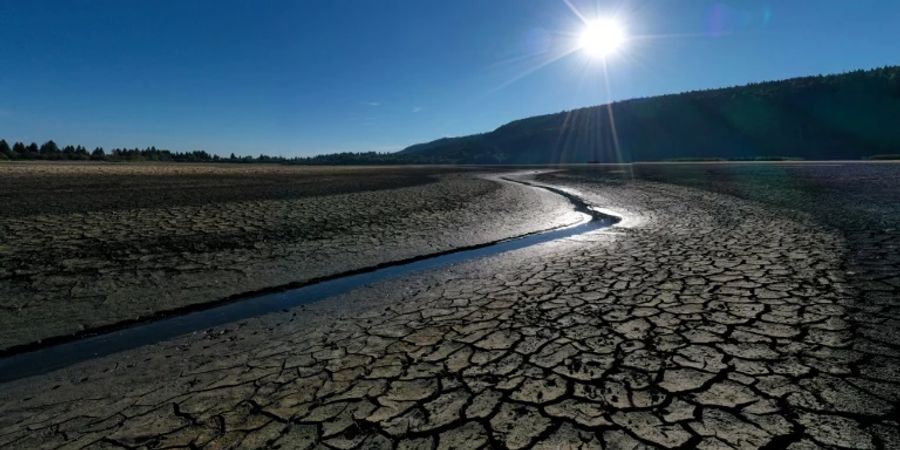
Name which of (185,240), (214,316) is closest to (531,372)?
(214,316)

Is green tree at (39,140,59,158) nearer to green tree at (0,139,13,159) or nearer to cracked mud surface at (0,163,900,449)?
green tree at (0,139,13,159)

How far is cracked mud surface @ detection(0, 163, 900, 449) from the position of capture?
235 cm

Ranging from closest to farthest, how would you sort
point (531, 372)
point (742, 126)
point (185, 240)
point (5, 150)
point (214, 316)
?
point (531, 372) → point (214, 316) → point (185, 240) → point (5, 150) → point (742, 126)

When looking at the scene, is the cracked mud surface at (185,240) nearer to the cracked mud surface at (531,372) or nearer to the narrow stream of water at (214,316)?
the narrow stream of water at (214,316)

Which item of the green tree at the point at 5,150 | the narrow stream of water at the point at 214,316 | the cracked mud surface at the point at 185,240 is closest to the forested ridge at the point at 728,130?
the green tree at the point at 5,150

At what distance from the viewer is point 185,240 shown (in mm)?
7801

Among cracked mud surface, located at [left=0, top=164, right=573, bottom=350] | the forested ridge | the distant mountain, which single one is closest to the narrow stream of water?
cracked mud surface, located at [left=0, top=164, right=573, bottom=350]

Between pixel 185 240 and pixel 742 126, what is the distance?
9378 centimetres

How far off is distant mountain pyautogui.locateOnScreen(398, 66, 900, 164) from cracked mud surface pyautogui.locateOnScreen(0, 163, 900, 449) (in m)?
57.5

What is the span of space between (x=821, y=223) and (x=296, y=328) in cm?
1049

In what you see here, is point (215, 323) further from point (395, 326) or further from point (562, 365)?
point (562, 365)

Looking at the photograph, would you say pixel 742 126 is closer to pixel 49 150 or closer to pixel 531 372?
pixel 531 372

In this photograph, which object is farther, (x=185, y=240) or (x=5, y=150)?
(x=5, y=150)

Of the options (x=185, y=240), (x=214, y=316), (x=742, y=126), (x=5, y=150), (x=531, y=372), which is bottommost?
(x=214, y=316)
